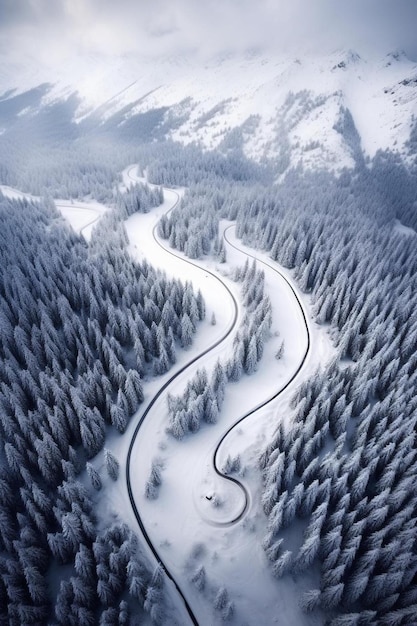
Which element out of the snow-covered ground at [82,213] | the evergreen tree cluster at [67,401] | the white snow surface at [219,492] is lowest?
the white snow surface at [219,492]

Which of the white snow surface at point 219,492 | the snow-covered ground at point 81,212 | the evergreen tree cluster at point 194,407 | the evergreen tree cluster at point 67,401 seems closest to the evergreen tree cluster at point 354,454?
the white snow surface at point 219,492

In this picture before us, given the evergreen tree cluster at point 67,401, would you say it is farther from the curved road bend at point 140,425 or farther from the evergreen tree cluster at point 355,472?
the evergreen tree cluster at point 355,472

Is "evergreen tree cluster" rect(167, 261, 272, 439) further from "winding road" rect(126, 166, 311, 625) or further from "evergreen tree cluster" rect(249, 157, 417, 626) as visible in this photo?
"evergreen tree cluster" rect(249, 157, 417, 626)

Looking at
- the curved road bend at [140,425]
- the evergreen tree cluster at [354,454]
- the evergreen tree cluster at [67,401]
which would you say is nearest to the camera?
the evergreen tree cluster at [354,454]

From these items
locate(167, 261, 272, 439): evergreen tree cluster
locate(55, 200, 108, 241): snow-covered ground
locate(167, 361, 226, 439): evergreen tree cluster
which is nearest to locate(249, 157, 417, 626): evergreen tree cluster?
locate(167, 361, 226, 439): evergreen tree cluster

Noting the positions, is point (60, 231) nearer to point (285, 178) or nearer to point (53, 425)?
point (53, 425)

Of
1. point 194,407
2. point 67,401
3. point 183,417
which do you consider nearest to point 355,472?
point 194,407
